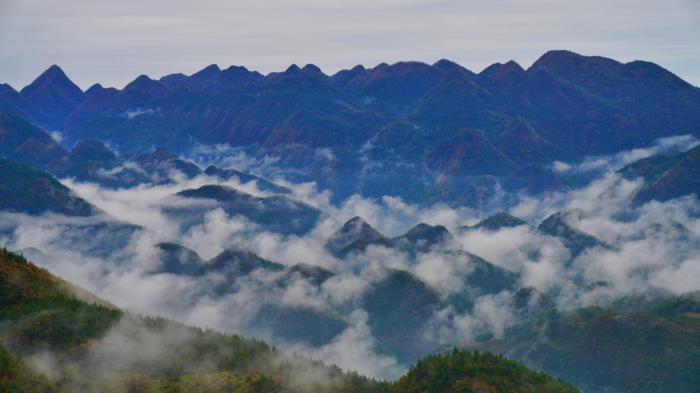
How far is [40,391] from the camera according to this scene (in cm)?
19462

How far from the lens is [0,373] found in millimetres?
189375

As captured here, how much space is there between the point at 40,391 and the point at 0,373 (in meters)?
10.5
